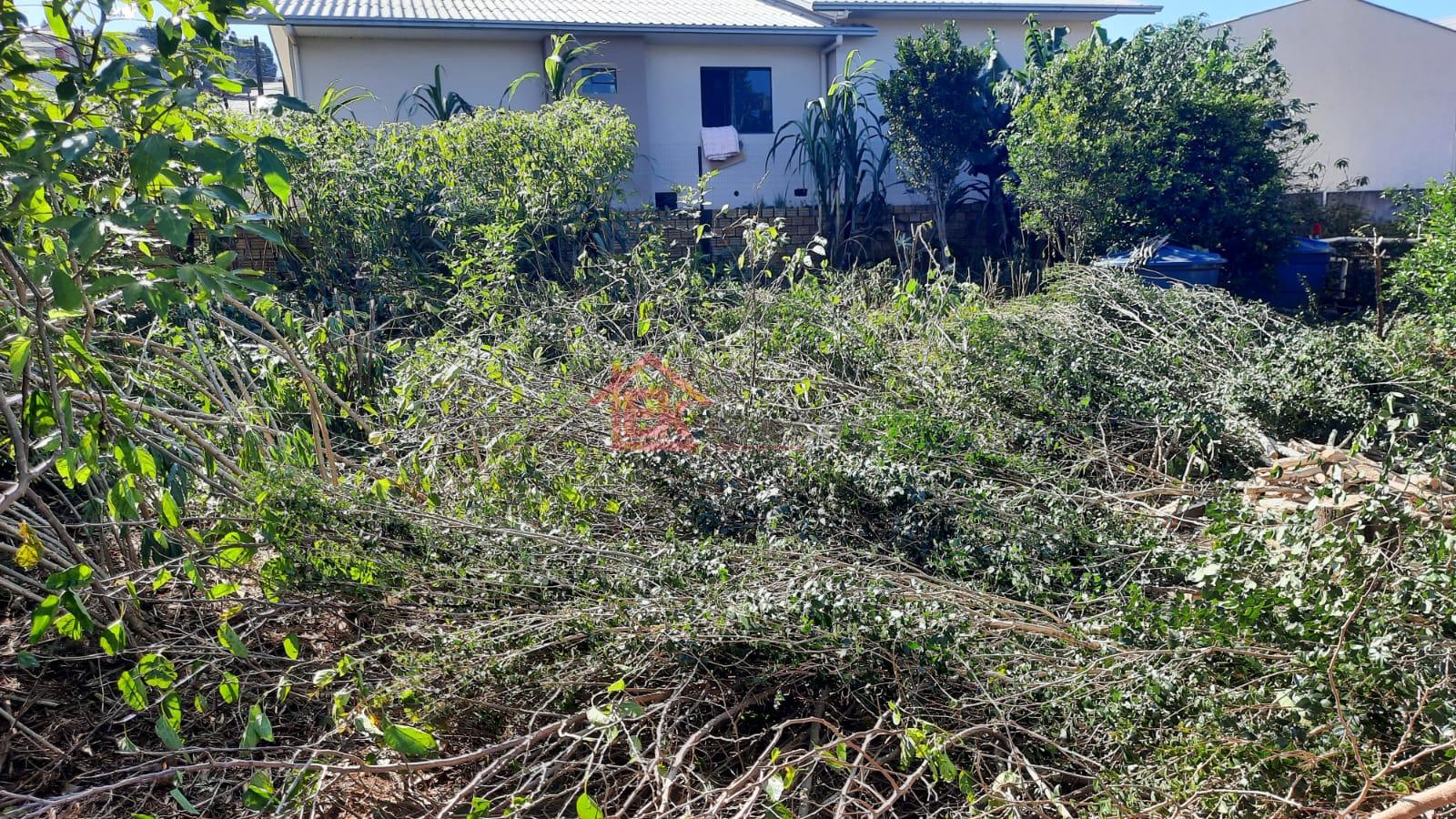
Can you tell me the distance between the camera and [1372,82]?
13938 mm

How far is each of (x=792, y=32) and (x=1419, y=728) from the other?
441 inches

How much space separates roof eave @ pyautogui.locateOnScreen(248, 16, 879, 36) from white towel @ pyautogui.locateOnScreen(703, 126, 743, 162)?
119 centimetres

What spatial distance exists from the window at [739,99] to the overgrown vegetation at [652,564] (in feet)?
27.9

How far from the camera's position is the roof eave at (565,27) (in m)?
10.6

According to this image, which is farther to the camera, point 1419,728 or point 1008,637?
point 1008,637

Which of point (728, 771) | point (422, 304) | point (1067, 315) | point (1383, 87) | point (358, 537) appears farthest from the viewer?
point (1383, 87)

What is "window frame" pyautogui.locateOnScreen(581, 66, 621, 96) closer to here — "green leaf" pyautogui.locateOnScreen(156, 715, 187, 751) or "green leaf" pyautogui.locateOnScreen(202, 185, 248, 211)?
"green leaf" pyautogui.locateOnScreen(202, 185, 248, 211)

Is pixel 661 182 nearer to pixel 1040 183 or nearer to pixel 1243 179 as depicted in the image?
pixel 1040 183

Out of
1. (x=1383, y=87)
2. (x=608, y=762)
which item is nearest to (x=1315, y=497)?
(x=608, y=762)

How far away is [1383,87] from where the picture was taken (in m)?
13.9

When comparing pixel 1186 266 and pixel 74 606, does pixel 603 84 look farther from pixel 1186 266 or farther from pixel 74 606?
pixel 74 606

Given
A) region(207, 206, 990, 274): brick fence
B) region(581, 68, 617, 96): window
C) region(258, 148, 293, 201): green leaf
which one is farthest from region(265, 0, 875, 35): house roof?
region(258, 148, 293, 201): green leaf

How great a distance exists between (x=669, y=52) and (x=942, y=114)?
4.04 meters

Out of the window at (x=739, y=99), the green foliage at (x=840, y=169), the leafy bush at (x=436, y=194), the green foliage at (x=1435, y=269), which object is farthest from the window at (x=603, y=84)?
the green foliage at (x=1435, y=269)
